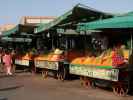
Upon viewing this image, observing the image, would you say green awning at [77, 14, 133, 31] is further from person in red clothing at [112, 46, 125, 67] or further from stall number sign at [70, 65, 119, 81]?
stall number sign at [70, 65, 119, 81]

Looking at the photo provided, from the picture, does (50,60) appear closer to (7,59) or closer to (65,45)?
(65,45)

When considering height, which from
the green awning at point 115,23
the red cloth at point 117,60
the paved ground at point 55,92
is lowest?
the paved ground at point 55,92

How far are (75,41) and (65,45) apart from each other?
3.64 ft

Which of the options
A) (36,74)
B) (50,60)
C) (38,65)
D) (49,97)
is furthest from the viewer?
(36,74)

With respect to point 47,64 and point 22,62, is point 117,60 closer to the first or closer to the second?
point 47,64

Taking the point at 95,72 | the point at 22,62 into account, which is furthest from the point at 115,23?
the point at 22,62

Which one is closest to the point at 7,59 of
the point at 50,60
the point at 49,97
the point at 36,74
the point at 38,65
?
the point at 36,74

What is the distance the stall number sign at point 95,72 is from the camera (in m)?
12.5

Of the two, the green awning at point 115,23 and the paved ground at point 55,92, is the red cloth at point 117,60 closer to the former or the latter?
the green awning at point 115,23

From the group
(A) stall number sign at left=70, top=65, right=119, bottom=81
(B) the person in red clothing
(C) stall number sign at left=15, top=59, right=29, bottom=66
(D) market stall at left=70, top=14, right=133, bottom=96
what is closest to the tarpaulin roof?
(D) market stall at left=70, top=14, right=133, bottom=96

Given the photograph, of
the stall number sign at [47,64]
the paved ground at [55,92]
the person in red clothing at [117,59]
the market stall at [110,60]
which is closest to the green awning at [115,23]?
the market stall at [110,60]

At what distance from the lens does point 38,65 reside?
20.5m

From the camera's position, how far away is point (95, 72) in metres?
13.7

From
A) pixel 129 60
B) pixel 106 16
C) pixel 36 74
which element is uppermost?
pixel 106 16
